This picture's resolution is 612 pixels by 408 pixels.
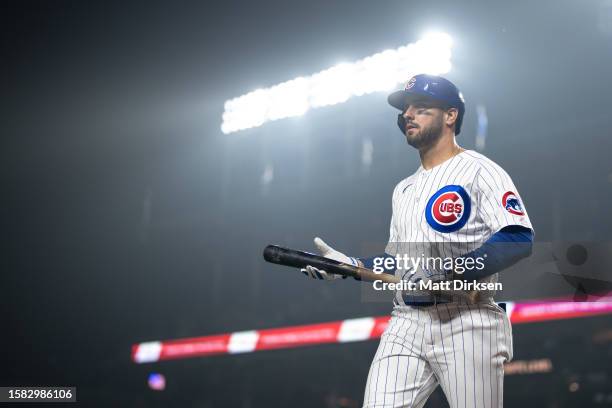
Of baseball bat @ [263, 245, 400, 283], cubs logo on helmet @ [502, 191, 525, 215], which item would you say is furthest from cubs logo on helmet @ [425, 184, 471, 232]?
baseball bat @ [263, 245, 400, 283]

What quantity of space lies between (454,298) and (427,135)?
0.61 meters

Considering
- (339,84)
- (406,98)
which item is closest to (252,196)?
(339,84)

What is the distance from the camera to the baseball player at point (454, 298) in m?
2.08

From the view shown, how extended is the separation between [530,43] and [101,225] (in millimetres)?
7603

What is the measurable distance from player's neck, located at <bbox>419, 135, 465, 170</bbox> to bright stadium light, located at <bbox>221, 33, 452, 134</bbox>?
18.9 feet

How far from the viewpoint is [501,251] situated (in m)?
2.07

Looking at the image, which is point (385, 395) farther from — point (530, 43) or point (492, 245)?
point (530, 43)

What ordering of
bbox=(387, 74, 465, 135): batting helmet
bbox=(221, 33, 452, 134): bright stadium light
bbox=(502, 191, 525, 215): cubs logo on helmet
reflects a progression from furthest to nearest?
bbox=(221, 33, 452, 134): bright stadium light
bbox=(387, 74, 465, 135): batting helmet
bbox=(502, 191, 525, 215): cubs logo on helmet

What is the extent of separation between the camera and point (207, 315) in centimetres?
1241

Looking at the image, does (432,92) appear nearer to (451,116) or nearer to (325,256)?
(451,116)

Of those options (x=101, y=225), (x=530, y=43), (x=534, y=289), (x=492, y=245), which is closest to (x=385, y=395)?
(x=492, y=245)

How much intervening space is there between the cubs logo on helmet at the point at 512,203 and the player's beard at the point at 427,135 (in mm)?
374

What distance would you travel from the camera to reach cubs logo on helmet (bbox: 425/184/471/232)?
7.29 feet

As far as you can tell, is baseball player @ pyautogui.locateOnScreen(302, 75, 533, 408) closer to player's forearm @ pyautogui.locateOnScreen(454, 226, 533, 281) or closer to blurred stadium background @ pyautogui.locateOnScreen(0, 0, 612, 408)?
player's forearm @ pyautogui.locateOnScreen(454, 226, 533, 281)
